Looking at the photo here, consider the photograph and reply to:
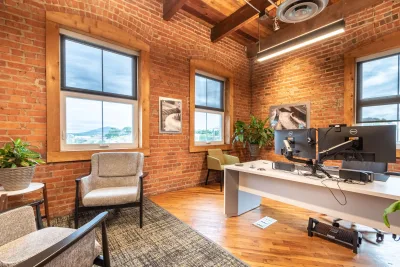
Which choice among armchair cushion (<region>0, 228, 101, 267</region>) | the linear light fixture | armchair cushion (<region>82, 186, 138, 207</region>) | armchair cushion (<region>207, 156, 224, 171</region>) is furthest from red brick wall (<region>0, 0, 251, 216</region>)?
the linear light fixture

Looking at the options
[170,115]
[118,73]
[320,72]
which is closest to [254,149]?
[320,72]

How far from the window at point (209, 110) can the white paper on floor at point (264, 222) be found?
7.09 feet

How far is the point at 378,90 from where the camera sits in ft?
11.1

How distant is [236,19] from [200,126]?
92.7 inches

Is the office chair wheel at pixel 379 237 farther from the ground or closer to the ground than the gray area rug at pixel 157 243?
farther from the ground

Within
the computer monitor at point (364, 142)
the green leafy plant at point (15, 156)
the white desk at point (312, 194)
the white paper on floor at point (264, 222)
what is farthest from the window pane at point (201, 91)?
the green leafy plant at point (15, 156)

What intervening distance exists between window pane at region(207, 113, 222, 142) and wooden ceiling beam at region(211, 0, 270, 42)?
1800 mm

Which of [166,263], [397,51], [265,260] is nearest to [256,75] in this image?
[397,51]

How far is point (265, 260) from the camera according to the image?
66.7 inches

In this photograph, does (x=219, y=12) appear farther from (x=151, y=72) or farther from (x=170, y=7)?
(x=151, y=72)

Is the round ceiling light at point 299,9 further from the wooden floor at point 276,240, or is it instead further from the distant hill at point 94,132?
the distant hill at point 94,132

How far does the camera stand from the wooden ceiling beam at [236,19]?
3213 millimetres

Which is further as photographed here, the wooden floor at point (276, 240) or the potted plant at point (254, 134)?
the potted plant at point (254, 134)

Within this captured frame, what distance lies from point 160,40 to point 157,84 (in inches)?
34.1
